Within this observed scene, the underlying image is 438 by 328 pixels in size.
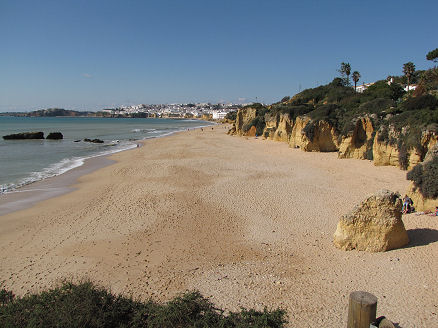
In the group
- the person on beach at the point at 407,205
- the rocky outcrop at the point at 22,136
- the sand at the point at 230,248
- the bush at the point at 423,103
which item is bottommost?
the sand at the point at 230,248

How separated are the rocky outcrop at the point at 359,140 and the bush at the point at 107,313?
20.5 meters

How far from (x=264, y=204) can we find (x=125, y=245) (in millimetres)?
6321

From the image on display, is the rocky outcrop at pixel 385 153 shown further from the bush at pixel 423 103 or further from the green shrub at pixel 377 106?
the green shrub at pixel 377 106

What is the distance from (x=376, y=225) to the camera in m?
8.57

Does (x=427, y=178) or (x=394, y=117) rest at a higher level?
(x=394, y=117)

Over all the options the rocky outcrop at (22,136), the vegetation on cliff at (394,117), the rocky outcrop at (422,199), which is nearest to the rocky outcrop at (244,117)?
the vegetation on cliff at (394,117)

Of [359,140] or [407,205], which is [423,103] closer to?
[359,140]

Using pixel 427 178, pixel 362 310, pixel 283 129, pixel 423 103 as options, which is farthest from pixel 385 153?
pixel 283 129

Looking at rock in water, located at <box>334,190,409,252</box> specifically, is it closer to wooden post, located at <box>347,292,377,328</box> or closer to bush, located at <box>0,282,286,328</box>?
bush, located at <box>0,282,286,328</box>

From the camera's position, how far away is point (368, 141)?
77.0 feet

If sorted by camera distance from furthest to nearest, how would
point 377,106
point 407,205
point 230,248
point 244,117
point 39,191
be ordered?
point 244,117 → point 377,106 → point 39,191 → point 407,205 → point 230,248

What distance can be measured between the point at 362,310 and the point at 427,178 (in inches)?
339

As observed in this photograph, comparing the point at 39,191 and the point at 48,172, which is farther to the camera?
the point at 48,172

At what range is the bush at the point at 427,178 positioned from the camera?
1075 cm
